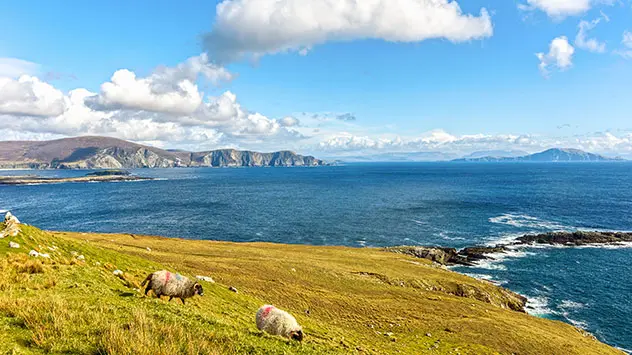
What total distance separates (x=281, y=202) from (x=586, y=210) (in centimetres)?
12805

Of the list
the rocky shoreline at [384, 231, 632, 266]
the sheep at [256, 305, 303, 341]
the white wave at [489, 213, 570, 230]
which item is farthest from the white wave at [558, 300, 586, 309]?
the white wave at [489, 213, 570, 230]

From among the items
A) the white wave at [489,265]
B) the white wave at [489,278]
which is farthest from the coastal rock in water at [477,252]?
the white wave at [489,278]

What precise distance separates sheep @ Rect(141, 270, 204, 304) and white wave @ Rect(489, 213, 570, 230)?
11354 cm

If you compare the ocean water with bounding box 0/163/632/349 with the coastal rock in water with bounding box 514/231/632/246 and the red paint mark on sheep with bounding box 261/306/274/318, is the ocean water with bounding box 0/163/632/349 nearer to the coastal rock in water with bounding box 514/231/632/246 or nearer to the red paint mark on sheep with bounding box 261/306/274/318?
the coastal rock in water with bounding box 514/231/632/246

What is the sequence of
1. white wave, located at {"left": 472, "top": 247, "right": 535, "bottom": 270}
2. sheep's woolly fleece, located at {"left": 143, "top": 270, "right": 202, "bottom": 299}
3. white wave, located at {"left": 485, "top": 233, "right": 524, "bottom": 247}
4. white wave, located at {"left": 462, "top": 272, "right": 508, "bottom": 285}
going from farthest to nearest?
white wave, located at {"left": 485, "top": 233, "right": 524, "bottom": 247} < white wave, located at {"left": 472, "top": 247, "right": 535, "bottom": 270} < white wave, located at {"left": 462, "top": 272, "right": 508, "bottom": 285} < sheep's woolly fleece, located at {"left": 143, "top": 270, "right": 202, "bottom": 299}

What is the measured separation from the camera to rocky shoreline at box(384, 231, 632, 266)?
76.4 m

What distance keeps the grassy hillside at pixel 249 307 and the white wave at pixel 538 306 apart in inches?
128

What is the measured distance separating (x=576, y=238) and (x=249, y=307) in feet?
321

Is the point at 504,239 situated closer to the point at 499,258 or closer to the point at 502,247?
the point at 502,247

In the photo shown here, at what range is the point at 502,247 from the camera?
83.9 m

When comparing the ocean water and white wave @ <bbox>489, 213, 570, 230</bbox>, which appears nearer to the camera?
the ocean water

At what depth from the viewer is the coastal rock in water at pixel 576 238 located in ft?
289

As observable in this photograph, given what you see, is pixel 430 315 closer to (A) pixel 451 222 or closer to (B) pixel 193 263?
(B) pixel 193 263

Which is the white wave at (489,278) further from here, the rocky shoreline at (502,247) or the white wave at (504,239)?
the white wave at (504,239)
